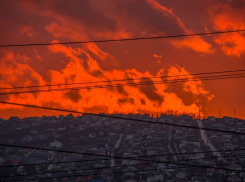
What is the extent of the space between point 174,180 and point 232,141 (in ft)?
86.4

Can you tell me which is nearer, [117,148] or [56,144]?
[117,148]

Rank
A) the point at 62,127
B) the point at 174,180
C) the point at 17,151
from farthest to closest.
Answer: the point at 62,127, the point at 17,151, the point at 174,180

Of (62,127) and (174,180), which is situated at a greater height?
(62,127)

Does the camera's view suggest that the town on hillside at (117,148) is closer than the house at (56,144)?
Yes

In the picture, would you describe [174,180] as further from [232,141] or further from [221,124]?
[221,124]

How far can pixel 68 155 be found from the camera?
68000 mm

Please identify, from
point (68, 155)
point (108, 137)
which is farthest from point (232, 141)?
point (68, 155)

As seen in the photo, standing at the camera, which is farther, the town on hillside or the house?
the house

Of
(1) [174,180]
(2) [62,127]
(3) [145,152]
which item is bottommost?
(1) [174,180]

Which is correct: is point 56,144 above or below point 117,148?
above

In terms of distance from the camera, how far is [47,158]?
64.2 m

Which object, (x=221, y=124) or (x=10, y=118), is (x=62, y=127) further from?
(x=221, y=124)

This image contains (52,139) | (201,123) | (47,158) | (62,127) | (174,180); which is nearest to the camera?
(174,180)

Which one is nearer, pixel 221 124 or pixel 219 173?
pixel 219 173
